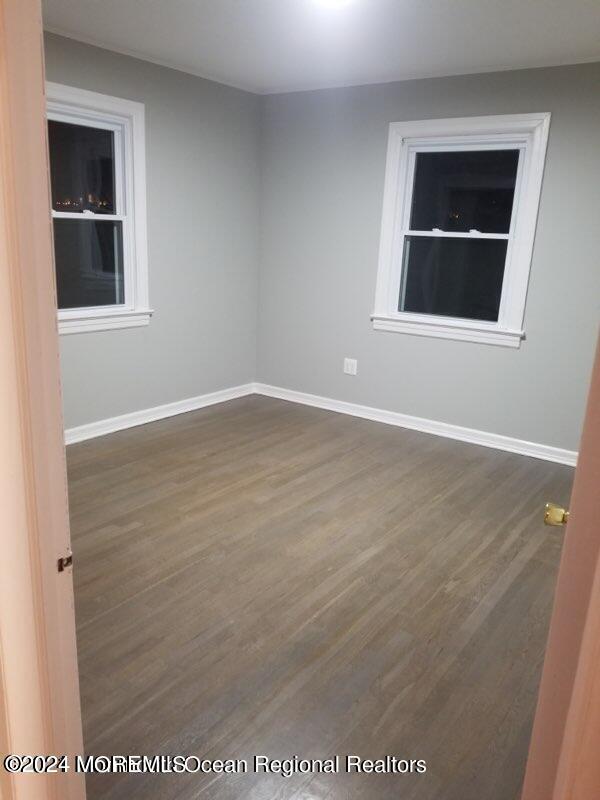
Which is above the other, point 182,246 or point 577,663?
point 182,246

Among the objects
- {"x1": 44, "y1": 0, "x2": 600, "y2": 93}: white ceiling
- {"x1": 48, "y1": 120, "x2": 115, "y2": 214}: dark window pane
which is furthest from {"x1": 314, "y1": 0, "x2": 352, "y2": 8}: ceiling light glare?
{"x1": 48, "y1": 120, "x2": 115, "y2": 214}: dark window pane

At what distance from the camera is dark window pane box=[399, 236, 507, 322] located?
443 centimetres

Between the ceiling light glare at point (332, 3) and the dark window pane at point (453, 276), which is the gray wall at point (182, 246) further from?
the ceiling light glare at point (332, 3)

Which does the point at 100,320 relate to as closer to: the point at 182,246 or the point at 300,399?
the point at 182,246

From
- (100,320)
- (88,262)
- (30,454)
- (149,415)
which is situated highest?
(88,262)

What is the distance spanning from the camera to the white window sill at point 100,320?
4036 mm

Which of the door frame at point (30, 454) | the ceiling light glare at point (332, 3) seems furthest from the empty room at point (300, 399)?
the ceiling light glare at point (332, 3)

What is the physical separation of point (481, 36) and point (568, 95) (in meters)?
0.80

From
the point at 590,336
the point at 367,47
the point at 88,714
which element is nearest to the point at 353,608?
the point at 88,714

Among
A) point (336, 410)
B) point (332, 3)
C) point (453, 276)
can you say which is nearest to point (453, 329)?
point (453, 276)

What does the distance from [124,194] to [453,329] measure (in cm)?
256

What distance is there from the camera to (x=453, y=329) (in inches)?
179

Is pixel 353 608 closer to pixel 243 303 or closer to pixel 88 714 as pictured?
pixel 88 714

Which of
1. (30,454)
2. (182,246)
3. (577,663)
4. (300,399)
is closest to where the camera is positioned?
(577,663)
